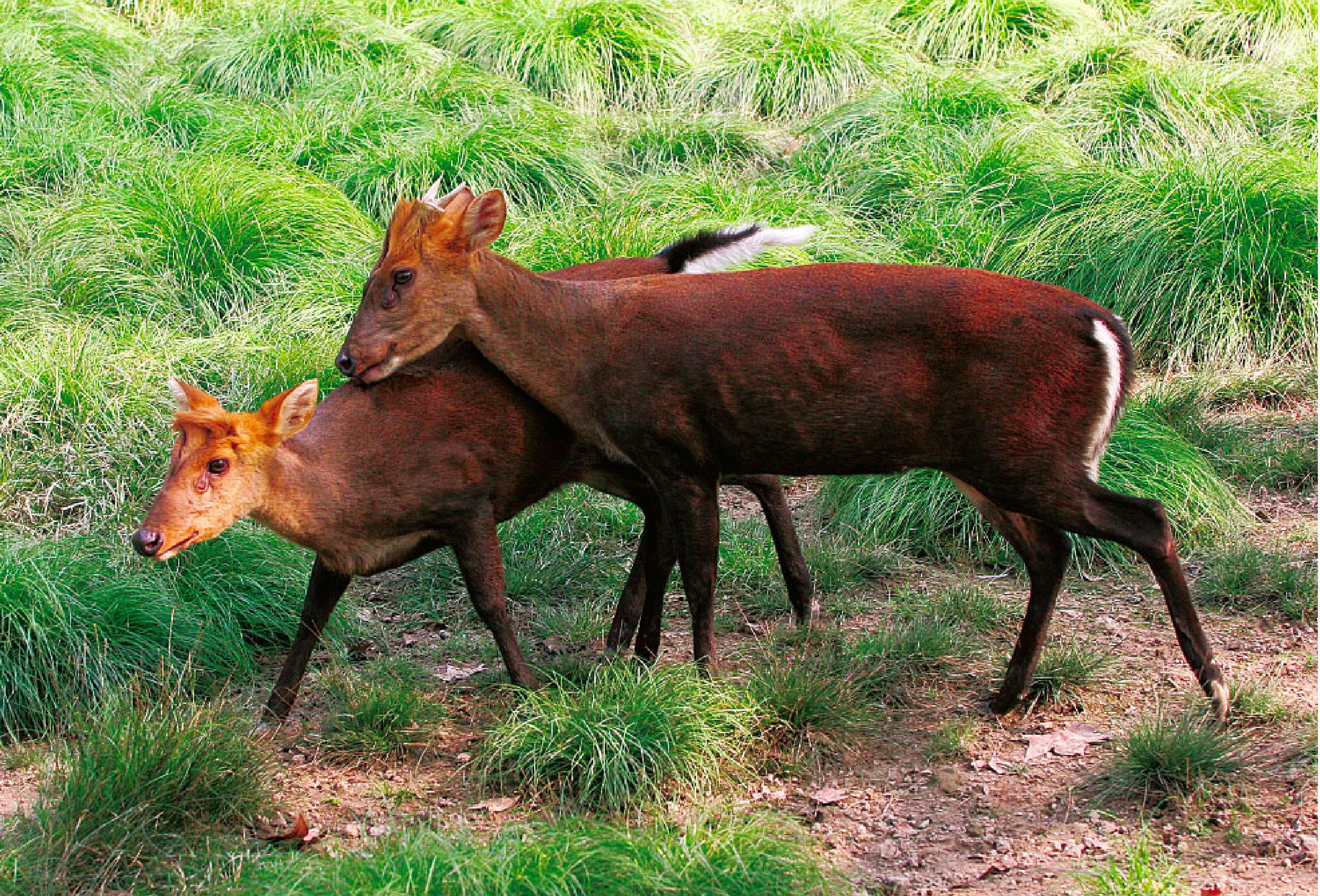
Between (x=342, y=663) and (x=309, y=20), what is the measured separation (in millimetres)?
6150

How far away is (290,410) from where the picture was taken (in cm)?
454

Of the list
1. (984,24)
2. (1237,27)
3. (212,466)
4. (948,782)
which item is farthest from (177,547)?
(1237,27)

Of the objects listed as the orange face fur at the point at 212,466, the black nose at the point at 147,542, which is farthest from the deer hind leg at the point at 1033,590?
the black nose at the point at 147,542

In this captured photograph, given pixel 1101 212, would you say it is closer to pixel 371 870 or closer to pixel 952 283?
pixel 952 283

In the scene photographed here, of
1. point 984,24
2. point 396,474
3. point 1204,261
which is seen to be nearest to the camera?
point 396,474

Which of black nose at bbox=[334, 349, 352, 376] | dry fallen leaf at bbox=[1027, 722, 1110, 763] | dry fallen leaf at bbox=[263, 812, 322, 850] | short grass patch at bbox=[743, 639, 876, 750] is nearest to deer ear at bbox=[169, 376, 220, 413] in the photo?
black nose at bbox=[334, 349, 352, 376]

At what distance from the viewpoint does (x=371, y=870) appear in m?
3.59

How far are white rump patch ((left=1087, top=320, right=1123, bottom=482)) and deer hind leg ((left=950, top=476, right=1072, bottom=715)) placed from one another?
1.42 ft

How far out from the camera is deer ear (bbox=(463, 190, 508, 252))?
4754 millimetres

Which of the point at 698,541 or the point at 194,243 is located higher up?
the point at 698,541

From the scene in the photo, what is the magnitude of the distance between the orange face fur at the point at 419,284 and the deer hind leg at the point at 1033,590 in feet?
5.84

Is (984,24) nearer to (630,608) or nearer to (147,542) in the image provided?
(630,608)

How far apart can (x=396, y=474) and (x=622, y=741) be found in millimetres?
1164

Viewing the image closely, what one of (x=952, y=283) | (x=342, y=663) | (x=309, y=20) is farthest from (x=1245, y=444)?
(x=309, y=20)
